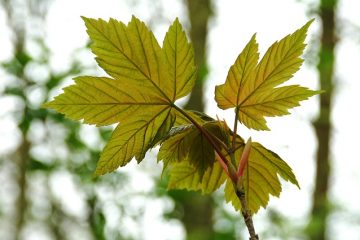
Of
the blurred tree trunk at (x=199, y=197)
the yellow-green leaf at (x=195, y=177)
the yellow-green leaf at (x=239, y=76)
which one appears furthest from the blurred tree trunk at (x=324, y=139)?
the yellow-green leaf at (x=239, y=76)

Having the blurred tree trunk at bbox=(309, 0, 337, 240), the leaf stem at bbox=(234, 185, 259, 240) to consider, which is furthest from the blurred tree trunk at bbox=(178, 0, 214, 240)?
the leaf stem at bbox=(234, 185, 259, 240)

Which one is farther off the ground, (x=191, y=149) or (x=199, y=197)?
(x=199, y=197)

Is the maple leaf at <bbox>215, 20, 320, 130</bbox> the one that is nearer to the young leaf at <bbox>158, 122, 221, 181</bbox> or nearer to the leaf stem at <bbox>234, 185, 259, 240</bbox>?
the young leaf at <bbox>158, 122, 221, 181</bbox>

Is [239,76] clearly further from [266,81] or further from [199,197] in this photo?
[199,197]

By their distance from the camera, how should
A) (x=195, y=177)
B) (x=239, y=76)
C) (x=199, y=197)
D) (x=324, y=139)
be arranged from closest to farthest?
(x=239, y=76) < (x=195, y=177) < (x=199, y=197) < (x=324, y=139)

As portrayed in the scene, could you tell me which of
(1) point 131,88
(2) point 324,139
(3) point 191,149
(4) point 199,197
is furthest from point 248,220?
(2) point 324,139

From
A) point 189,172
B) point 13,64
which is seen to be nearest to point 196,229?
point 13,64
